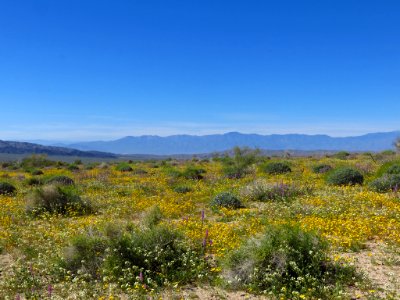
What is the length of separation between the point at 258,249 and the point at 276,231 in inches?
23.7

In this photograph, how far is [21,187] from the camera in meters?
22.6

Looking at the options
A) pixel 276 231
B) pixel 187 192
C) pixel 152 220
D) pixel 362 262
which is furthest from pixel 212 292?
pixel 187 192

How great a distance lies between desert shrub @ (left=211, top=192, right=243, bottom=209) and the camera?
48.6 ft

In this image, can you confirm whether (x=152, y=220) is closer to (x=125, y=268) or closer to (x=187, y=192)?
(x=125, y=268)

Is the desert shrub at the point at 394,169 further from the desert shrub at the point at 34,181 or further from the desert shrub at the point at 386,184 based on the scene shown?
the desert shrub at the point at 34,181

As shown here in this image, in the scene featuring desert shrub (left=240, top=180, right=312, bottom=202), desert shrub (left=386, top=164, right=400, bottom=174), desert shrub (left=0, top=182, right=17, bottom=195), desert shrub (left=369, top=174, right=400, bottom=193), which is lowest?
desert shrub (left=0, top=182, right=17, bottom=195)

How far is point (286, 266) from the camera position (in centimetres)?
694

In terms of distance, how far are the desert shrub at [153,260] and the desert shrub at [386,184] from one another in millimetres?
11486

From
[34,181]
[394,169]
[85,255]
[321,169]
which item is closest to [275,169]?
[321,169]

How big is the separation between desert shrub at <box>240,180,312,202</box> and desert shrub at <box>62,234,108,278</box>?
30.2ft

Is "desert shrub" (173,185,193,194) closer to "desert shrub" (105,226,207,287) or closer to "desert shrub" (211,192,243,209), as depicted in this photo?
"desert shrub" (211,192,243,209)

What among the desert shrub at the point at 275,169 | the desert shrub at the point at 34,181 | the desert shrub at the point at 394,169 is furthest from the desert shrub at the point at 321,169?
the desert shrub at the point at 34,181

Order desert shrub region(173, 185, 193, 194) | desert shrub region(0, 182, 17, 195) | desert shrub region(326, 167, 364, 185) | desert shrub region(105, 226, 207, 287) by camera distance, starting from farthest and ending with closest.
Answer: desert shrub region(0, 182, 17, 195) < desert shrub region(173, 185, 193, 194) < desert shrub region(326, 167, 364, 185) < desert shrub region(105, 226, 207, 287)

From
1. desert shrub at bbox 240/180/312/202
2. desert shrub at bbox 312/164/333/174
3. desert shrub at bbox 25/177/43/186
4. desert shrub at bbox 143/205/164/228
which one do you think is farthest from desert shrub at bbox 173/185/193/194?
desert shrub at bbox 312/164/333/174
